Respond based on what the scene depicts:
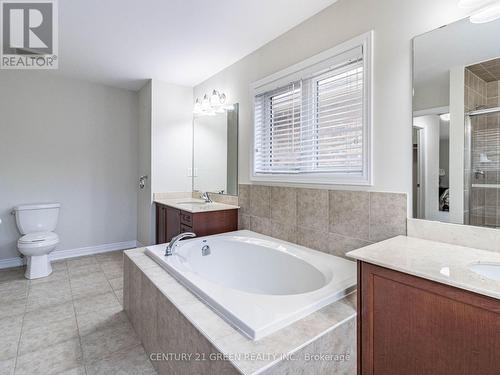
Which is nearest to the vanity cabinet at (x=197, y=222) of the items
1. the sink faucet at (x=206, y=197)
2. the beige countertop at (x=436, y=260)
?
the sink faucet at (x=206, y=197)

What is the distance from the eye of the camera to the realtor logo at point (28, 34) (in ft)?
6.59

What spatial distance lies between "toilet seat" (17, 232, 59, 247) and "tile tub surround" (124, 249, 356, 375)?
1944 millimetres

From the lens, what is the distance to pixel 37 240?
2.81 metres

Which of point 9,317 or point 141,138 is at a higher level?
point 141,138

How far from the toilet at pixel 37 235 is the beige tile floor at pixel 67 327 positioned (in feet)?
0.44

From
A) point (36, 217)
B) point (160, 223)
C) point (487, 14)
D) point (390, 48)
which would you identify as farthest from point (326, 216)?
point (36, 217)

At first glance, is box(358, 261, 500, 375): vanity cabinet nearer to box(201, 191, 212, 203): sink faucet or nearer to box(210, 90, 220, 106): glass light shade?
box(201, 191, 212, 203): sink faucet

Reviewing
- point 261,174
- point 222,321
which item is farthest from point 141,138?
point 222,321

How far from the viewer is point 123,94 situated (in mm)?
3871

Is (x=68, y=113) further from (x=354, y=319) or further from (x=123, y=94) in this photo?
(x=354, y=319)

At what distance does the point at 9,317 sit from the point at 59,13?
242cm

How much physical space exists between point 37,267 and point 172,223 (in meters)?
1.50

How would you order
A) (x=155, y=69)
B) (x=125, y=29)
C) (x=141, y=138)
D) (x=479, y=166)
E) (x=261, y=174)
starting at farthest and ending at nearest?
(x=141, y=138), (x=155, y=69), (x=261, y=174), (x=125, y=29), (x=479, y=166)

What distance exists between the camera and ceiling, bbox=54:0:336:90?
1970 mm
